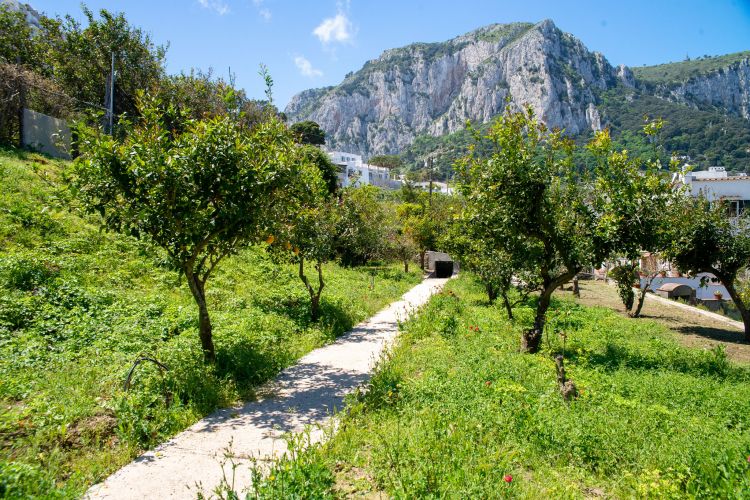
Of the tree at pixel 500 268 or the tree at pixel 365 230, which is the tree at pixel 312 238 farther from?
the tree at pixel 365 230

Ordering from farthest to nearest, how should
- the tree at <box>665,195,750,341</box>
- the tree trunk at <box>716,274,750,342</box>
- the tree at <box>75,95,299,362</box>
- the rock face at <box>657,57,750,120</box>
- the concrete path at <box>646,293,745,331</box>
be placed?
the rock face at <box>657,57,750,120</box>, the concrete path at <box>646,293,745,331</box>, the tree at <box>665,195,750,341</box>, the tree trunk at <box>716,274,750,342</box>, the tree at <box>75,95,299,362</box>

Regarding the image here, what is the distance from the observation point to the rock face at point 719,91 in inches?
5965

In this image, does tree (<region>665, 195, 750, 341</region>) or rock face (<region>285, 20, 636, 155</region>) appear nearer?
tree (<region>665, 195, 750, 341</region>)

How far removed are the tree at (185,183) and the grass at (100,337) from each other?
0.72 m

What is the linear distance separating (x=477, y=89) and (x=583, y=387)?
159677 mm

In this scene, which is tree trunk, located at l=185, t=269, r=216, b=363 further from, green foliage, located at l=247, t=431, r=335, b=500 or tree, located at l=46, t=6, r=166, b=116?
tree, located at l=46, t=6, r=166, b=116

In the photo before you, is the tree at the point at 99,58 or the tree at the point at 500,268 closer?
the tree at the point at 500,268

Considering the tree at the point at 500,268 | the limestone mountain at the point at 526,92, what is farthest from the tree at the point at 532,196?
the limestone mountain at the point at 526,92

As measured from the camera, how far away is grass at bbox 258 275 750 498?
4.11 meters

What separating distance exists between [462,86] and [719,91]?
86371 millimetres

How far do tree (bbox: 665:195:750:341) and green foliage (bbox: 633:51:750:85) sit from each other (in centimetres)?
17870

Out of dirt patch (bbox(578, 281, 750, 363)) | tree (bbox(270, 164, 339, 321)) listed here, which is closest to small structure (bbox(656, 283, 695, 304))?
dirt patch (bbox(578, 281, 750, 363))

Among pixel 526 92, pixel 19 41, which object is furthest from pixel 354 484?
pixel 526 92

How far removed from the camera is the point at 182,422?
5754mm
